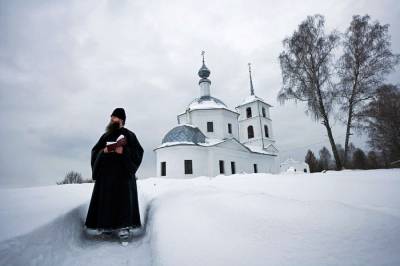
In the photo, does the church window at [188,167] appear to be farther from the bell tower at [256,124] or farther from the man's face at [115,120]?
the man's face at [115,120]

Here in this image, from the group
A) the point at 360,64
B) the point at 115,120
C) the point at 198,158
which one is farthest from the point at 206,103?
the point at 115,120

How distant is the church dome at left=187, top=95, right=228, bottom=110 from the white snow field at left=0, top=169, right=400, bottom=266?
23.5m

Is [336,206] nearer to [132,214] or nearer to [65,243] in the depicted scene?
[132,214]

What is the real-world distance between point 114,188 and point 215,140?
73.7 ft

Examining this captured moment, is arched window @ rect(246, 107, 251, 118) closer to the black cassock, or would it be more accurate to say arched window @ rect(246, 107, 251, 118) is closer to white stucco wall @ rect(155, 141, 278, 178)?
white stucco wall @ rect(155, 141, 278, 178)

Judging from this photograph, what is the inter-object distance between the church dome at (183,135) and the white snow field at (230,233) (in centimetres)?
1843

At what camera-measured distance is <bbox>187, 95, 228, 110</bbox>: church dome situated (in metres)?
26.8

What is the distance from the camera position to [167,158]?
21562 millimetres

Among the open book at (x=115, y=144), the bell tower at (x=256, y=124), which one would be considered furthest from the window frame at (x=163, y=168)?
the open book at (x=115, y=144)

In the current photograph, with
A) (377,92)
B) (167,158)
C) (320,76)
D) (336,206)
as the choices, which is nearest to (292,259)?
(336,206)

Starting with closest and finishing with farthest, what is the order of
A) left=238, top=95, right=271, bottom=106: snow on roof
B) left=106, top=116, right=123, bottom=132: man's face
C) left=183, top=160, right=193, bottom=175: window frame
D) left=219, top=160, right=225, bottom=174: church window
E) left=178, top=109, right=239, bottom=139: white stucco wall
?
1. left=106, top=116, right=123, bottom=132: man's face
2. left=183, top=160, right=193, bottom=175: window frame
3. left=219, top=160, right=225, bottom=174: church window
4. left=178, top=109, right=239, bottom=139: white stucco wall
5. left=238, top=95, right=271, bottom=106: snow on roof

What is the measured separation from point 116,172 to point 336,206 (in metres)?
3.10

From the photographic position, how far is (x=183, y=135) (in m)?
22.4

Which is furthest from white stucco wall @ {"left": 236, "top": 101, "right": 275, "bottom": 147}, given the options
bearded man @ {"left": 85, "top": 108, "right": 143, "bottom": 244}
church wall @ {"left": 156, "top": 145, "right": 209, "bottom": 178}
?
bearded man @ {"left": 85, "top": 108, "right": 143, "bottom": 244}
